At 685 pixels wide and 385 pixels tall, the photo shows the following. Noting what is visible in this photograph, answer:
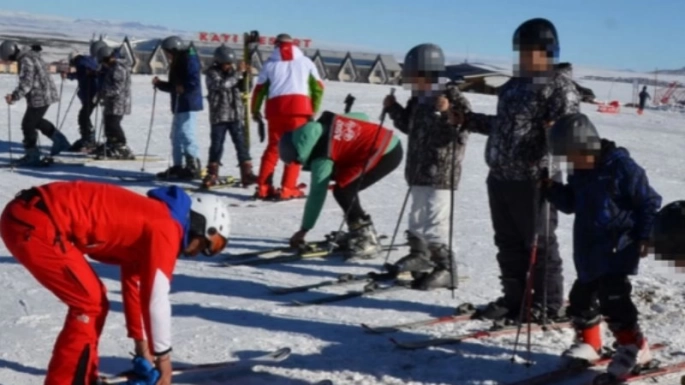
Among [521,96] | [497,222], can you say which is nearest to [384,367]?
[497,222]

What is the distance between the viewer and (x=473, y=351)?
18.8 feet

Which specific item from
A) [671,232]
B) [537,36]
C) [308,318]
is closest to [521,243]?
[537,36]

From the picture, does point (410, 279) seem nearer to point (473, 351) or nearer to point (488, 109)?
point (473, 351)

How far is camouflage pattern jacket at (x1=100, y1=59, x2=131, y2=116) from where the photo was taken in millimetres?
13766

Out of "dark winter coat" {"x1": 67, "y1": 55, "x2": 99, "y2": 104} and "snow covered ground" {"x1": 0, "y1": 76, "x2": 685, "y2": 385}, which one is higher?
"dark winter coat" {"x1": 67, "y1": 55, "x2": 99, "y2": 104}

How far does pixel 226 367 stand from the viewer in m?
5.29

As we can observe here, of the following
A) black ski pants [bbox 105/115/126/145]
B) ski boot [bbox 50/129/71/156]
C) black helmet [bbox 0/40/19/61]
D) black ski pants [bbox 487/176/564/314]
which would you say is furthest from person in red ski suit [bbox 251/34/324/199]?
black ski pants [bbox 487/176/564/314]

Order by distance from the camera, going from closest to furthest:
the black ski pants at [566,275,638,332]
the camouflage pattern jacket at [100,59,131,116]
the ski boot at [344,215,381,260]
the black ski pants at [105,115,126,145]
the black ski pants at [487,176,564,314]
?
the black ski pants at [566,275,638,332], the black ski pants at [487,176,564,314], the ski boot at [344,215,381,260], the camouflage pattern jacket at [100,59,131,116], the black ski pants at [105,115,126,145]

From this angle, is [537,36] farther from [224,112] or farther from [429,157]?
[224,112]

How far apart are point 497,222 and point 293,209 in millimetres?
4739

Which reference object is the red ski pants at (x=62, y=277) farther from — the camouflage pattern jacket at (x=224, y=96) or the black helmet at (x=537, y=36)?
the camouflage pattern jacket at (x=224, y=96)

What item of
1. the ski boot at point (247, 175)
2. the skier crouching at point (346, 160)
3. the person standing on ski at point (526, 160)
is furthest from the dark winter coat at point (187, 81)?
the person standing on ski at point (526, 160)

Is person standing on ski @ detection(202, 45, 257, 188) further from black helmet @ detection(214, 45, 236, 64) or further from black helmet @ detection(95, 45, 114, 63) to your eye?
black helmet @ detection(95, 45, 114, 63)

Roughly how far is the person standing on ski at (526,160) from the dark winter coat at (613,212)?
1.67ft
